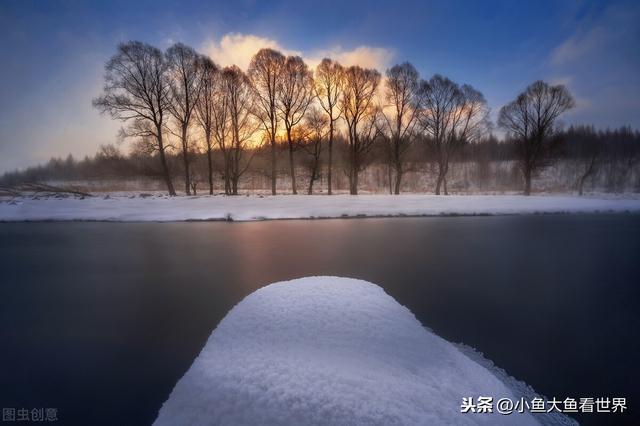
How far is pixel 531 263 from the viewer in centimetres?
792

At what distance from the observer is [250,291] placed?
598 centimetres

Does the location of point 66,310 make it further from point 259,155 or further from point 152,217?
point 259,155

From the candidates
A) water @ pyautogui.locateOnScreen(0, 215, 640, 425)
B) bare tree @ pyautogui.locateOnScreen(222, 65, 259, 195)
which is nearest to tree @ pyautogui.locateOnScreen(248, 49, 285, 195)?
bare tree @ pyautogui.locateOnScreen(222, 65, 259, 195)

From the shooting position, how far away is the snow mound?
5.88ft

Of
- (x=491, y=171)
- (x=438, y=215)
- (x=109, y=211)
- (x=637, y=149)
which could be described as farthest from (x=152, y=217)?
(x=637, y=149)

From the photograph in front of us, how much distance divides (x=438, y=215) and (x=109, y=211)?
62.1 ft

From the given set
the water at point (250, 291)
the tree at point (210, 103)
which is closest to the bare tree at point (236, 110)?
the tree at point (210, 103)

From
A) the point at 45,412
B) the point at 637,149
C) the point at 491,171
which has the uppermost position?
the point at 637,149

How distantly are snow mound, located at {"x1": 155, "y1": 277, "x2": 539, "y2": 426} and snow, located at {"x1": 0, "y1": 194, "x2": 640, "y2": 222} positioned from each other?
13079 millimetres

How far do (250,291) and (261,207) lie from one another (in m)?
12.0
